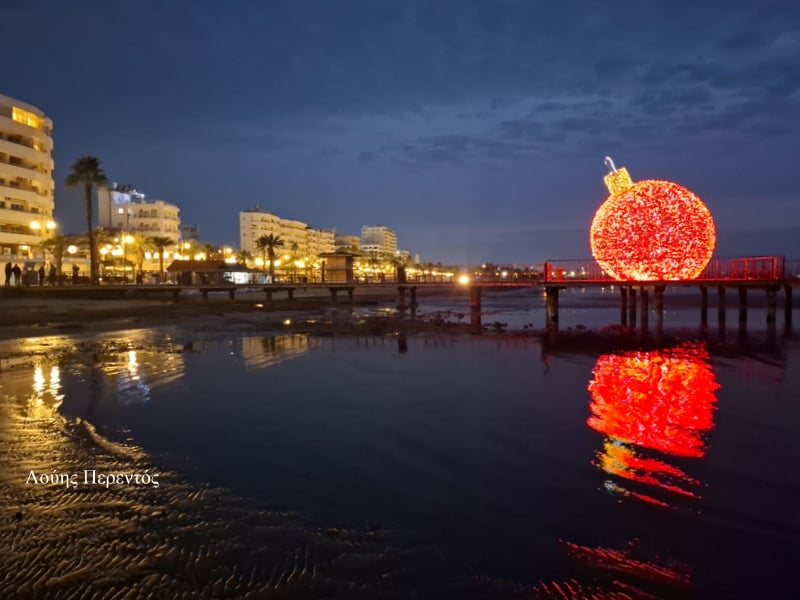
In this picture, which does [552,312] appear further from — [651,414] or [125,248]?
[125,248]

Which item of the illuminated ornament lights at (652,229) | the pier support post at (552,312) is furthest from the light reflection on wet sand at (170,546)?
the pier support post at (552,312)

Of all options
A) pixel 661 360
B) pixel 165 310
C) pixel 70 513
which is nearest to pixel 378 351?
pixel 661 360

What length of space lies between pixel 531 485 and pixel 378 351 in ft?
41.1

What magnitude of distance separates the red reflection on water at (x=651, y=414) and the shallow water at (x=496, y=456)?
0.17 ft

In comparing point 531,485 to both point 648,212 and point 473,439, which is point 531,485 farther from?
point 648,212

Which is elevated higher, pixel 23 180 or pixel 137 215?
pixel 137 215

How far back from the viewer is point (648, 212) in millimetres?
23234

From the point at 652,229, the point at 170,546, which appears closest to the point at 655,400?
the point at 170,546

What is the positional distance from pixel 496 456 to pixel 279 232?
152770 mm

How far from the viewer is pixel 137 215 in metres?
98.5

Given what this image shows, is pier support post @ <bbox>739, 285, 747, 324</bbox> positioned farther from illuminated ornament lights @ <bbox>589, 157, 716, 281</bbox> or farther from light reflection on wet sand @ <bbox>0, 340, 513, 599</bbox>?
light reflection on wet sand @ <bbox>0, 340, 513, 599</bbox>

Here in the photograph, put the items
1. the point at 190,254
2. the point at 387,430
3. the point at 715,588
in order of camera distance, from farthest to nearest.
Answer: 1. the point at 190,254
2. the point at 387,430
3. the point at 715,588

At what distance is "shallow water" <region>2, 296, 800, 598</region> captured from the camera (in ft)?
16.6

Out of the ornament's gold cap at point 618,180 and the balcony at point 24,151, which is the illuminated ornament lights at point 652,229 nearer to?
the ornament's gold cap at point 618,180
